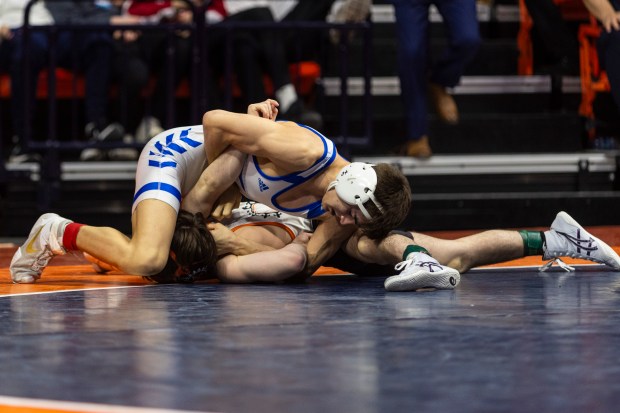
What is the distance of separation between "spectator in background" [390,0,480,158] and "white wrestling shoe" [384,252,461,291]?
301cm

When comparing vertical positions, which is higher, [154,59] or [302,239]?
[154,59]

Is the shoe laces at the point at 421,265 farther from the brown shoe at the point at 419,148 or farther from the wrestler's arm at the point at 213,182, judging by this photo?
the brown shoe at the point at 419,148

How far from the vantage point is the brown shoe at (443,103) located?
24.5 ft

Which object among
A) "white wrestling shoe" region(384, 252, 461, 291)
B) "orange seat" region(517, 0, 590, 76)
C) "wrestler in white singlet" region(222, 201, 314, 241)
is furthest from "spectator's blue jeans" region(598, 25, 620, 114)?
"white wrestling shoe" region(384, 252, 461, 291)

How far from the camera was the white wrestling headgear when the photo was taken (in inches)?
A: 165

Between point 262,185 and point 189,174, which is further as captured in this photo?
point 189,174

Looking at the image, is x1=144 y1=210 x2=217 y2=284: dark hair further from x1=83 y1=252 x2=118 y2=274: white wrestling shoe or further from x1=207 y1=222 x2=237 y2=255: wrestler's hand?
x1=83 y1=252 x2=118 y2=274: white wrestling shoe

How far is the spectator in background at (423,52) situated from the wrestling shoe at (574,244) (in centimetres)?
250

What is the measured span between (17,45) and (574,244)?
13.2 feet

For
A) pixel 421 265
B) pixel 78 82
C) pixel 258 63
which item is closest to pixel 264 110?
pixel 421 265

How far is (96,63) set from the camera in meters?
7.25

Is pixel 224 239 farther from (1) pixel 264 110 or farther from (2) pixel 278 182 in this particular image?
(1) pixel 264 110

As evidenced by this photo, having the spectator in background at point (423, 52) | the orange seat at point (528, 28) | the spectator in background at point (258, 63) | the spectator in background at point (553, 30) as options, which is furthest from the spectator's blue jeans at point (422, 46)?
the orange seat at point (528, 28)

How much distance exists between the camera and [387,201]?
4258 mm
